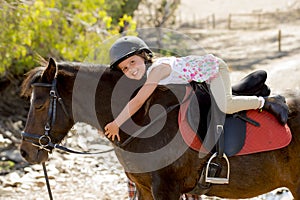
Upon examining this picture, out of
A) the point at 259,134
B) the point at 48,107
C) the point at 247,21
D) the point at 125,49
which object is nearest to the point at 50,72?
the point at 48,107

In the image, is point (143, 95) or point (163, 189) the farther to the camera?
point (163, 189)

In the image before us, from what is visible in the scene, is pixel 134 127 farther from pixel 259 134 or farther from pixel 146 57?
pixel 259 134

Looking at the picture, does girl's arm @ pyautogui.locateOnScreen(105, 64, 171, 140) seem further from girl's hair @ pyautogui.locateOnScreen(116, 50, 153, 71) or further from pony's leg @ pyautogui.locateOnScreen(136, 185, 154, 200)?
pony's leg @ pyautogui.locateOnScreen(136, 185, 154, 200)

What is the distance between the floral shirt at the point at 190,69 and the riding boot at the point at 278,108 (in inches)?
18.6

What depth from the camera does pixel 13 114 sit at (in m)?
9.99

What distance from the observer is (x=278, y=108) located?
353cm

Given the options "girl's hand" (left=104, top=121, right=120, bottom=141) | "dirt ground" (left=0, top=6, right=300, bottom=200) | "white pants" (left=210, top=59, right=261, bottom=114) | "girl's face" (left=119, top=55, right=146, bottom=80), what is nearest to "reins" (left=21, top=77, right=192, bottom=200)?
"girl's hand" (left=104, top=121, right=120, bottom=141)

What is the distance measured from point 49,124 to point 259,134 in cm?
157

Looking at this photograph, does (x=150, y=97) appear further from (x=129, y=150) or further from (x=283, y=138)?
(x=283, y=138)

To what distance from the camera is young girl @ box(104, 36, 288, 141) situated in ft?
11.0

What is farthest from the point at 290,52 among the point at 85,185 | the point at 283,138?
the point at 283,138

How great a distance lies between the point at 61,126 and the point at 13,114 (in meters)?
6.82

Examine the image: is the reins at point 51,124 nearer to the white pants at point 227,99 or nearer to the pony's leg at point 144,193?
the white pants at point 227,99

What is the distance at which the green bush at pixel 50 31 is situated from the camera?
730cm
